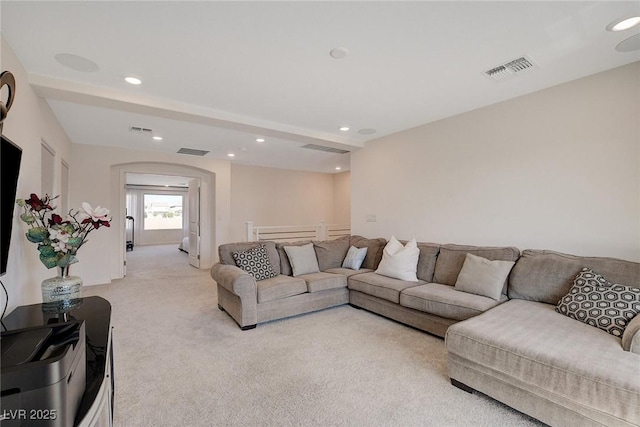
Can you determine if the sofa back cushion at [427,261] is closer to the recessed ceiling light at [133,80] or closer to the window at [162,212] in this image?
the recessed ceiling light at [133,80]

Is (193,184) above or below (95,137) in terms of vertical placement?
below

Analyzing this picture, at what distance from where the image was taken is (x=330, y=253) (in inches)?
172

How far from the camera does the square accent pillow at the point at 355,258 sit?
4234 mm

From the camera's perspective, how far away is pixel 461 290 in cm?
296

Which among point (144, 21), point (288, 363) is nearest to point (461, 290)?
point (288, 363)

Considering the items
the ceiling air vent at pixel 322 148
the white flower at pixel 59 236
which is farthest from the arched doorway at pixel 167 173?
the white flower at pixel 59 236

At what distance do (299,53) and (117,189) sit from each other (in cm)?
500

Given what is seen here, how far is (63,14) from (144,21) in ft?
1.51

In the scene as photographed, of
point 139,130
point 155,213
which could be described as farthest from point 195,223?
point 155,213

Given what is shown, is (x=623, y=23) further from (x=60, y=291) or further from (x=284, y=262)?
(x=60, y=291)

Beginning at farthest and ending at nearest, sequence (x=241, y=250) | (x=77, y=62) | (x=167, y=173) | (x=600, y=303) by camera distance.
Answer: (x=167, y=173)
(x=241, y=250)
(x=77, y=62)
(x=600, y=303)

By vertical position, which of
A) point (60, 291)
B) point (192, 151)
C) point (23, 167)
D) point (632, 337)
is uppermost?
point (192, 151)

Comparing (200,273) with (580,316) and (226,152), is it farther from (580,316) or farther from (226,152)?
(580,316)

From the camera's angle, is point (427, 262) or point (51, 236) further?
point (427, 262)
